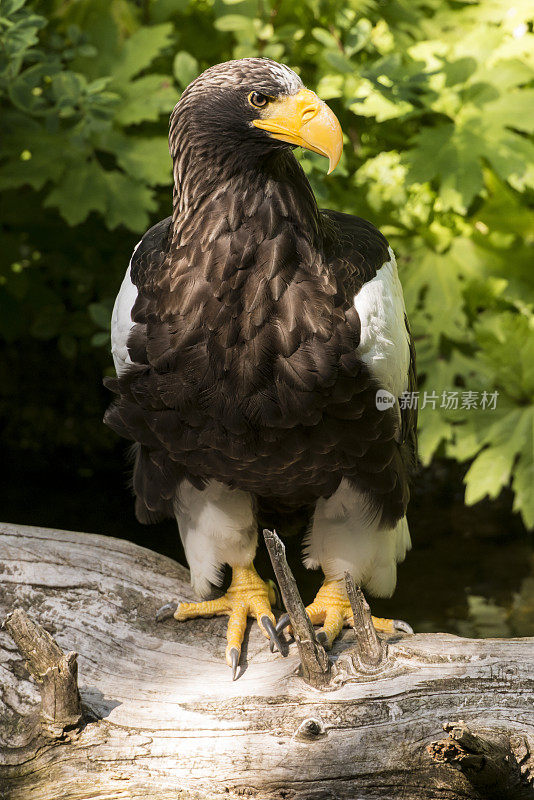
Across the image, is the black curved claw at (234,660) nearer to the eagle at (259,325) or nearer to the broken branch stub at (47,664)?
the eagle at (259,325)

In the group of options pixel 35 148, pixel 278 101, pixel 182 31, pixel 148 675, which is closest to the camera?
pixel 278 101

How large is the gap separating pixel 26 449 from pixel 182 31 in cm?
311

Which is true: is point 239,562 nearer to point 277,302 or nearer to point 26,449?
point 277,302

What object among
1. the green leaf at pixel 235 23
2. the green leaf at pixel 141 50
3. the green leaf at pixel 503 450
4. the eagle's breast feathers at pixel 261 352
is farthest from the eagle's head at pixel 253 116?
the green leaf at pixel 503 450

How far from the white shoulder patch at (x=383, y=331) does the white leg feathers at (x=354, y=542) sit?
43cm

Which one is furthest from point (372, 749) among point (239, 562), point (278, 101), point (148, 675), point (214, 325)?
point (278, 101)

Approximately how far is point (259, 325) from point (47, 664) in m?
1.12

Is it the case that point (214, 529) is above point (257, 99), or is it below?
below

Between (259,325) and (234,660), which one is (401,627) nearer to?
(234,660)

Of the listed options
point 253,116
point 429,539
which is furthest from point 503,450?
point 253,116

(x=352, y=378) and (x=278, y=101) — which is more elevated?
(x=278, y=101)

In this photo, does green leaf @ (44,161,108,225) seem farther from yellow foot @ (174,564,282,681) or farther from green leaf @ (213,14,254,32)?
yellow foot @ (174,564,282,681)

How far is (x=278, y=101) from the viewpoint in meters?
2.40

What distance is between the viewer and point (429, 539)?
551cm
